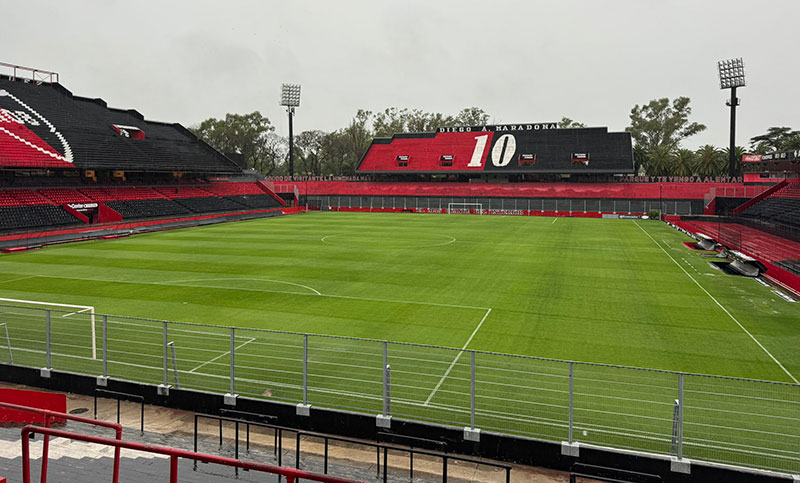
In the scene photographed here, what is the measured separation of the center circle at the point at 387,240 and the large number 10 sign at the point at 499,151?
40383 millimetres

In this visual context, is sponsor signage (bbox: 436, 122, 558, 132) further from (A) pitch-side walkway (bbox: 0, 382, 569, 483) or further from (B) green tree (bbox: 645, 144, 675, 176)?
(A) pitch-side walkway (bbox: 0, 382, 569, 483)

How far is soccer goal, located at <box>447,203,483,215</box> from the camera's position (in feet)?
237

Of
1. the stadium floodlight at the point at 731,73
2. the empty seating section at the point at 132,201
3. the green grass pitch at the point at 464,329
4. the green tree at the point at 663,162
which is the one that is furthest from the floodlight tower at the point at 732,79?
the empty seating section at the point at 132,201

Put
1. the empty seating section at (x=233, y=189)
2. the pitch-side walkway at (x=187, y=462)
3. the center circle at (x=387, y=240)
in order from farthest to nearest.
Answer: the empty seating section at (x=233, y=189)
the center circle at (x=387, y=240)
the pitch-side walkway at (x=187, y=462)

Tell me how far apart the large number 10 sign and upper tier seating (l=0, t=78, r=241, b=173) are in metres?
34.4

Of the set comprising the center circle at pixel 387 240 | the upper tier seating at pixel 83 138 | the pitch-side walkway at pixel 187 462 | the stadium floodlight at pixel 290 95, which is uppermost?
the stadium floodlight at pixel 290 95

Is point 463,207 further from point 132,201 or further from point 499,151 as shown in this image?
point 132,201

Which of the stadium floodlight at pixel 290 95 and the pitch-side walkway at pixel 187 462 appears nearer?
the pitch-side walkway at pixel 187 462

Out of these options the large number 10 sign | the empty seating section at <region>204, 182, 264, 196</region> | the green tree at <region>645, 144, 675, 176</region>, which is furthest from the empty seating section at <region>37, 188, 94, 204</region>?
the green tree at <region>645, 144, 675, 176</region>

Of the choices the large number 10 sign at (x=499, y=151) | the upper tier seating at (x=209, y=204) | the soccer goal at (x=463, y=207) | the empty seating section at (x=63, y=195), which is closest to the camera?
the empty seating section at (x=63, y=195)

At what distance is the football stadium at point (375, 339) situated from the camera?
9086mm

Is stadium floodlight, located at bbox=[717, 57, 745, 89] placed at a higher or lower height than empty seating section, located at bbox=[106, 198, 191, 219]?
higher

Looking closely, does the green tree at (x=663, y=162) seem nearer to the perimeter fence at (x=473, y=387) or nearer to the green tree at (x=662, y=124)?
the green tree at (x=662, y=124)

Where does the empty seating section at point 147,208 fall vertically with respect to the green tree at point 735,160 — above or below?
below
